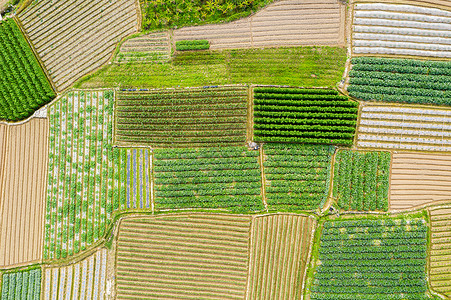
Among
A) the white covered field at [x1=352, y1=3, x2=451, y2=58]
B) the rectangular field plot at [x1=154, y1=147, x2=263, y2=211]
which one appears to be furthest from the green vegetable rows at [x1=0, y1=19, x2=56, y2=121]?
the white covered field at [x1=352, y1=3, x2=451, y2=58]

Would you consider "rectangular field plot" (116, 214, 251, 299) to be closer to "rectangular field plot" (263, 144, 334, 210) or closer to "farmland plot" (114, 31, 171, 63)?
"rectangular field plot" (263, 144, 334, 210)

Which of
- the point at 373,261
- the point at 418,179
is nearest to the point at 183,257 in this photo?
the point at 373,261

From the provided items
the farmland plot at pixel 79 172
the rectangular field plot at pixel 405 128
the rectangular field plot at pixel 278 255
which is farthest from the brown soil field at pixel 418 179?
the farmland plot at pixel 79 172

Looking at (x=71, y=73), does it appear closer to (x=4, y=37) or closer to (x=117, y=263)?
(x=4, y=37)

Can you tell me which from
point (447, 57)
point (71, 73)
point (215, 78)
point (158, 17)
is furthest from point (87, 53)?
point (447, 57)

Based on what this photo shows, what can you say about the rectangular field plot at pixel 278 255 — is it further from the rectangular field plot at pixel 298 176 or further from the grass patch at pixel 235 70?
the grass patch at pixel 235 70

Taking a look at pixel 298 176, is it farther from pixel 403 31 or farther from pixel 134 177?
pixel 403 31
